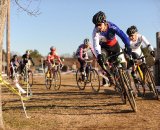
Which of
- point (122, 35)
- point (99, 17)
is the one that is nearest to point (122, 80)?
point (122, 35)

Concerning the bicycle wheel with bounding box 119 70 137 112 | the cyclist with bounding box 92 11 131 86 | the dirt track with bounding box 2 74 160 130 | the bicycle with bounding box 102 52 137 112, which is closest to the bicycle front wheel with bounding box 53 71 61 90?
the dirt track with bounding box 2 74 160 130

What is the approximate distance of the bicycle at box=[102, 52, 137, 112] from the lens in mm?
9539

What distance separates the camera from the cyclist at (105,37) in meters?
9.99

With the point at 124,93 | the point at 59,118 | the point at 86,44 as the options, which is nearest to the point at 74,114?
the point at 59,118

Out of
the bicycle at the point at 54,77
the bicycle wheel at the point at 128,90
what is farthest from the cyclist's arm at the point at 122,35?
the bicycle at the point at 54,77

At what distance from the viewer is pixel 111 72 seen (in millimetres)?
10102

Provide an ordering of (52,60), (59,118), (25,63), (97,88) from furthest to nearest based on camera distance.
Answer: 1. (25,63)
2. (52,60)
3. (97,88)
4. (59,118)

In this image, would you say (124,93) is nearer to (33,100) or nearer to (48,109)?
(48,109)

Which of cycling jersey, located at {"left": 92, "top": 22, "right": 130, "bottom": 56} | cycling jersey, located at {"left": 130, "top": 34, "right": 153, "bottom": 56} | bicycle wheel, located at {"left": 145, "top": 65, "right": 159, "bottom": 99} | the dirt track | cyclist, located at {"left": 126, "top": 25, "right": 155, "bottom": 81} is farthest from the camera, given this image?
cyclist, located at {"left": 126, "top": 25, "right": 155, "bottom": 81}

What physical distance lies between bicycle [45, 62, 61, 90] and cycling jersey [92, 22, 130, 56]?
23.2 feet

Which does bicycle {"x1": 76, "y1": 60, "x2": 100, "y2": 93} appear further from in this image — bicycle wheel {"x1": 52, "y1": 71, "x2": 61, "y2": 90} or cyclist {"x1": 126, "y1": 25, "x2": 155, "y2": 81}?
cyclist {"x1": 126, "y1": 25, "x2": 155, "y2": 81}

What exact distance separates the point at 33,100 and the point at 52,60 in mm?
5617

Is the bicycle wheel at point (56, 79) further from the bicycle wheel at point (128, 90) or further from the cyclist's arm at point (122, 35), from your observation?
the bicycle wheel at point (128, 90)

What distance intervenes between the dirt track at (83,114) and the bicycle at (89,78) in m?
3.11
